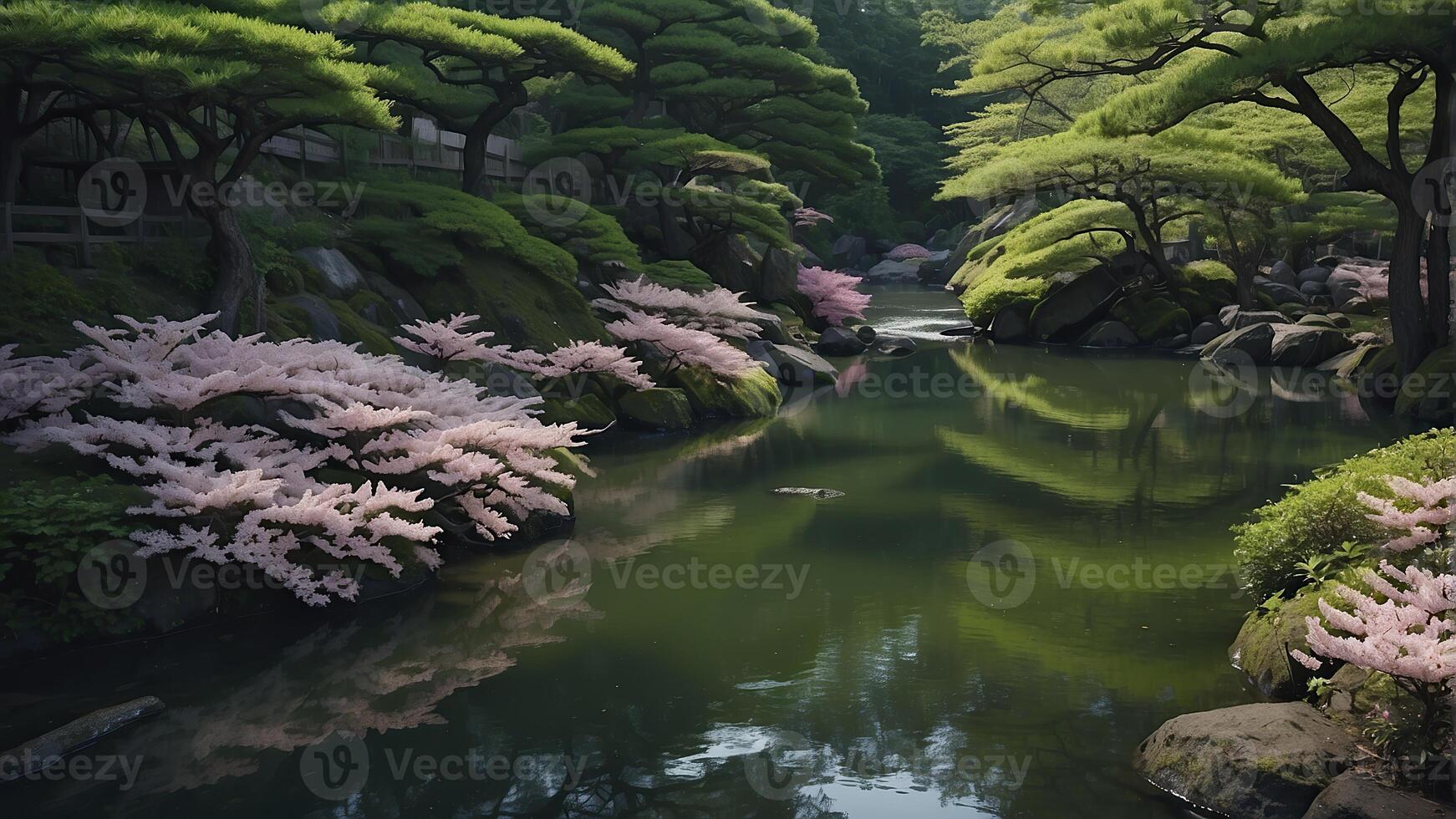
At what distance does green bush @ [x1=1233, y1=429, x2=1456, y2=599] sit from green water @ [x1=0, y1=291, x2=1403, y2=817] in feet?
1.67

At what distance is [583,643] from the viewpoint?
7.00m

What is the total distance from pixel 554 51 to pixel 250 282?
22.7 feet

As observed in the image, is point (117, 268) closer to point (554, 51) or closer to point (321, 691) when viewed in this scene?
point (321, 691)

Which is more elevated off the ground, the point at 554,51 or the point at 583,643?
the point at 554,51

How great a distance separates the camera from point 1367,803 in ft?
14.7

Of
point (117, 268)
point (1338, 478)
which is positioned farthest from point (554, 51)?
point (1338, 478)

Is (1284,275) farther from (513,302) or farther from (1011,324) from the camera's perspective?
(513,302)

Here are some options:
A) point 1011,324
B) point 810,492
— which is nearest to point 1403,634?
point 810,492

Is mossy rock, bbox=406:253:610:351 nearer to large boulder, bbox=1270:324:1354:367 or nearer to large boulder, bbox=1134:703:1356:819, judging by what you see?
large boulder, bbox=1134:703:1356:819

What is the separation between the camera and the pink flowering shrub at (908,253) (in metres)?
49.1

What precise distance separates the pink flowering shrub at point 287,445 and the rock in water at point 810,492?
241cm

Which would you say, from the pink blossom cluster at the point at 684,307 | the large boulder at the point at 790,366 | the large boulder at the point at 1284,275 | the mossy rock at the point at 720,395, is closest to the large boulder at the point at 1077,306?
the large boulder at the point at 1284,275

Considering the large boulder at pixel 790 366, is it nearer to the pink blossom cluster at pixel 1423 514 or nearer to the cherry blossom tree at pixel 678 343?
the cherry blossom tree at pixel 678 343

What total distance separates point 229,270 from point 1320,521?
9044 millimetres
